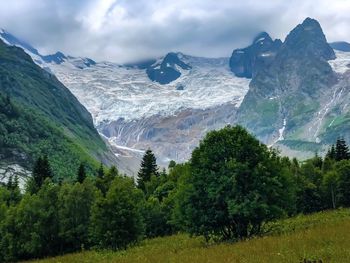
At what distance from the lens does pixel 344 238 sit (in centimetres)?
2281

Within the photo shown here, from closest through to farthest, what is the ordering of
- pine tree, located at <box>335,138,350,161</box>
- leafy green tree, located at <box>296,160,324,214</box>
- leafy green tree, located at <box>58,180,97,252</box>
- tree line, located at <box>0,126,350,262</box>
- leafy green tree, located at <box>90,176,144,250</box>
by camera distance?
tree line, located at <box>0,126,350,262</box>
leafy green tree, located at <box>90,176,144,250</box>
leafy green tree, located at <box>58,180,97,252</box>
leafy green tree, located at <box>296,160,324,214</box>
pine tree, located at <box>335,138,350,161</box>

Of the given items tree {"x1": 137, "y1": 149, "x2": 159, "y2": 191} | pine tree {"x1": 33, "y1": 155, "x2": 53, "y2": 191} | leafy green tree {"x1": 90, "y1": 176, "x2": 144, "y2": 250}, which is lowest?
leafy green tree {"x1": 90, "y1": 176, "x2": 144, "y2": 250}

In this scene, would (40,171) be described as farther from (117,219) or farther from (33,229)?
(117,219)

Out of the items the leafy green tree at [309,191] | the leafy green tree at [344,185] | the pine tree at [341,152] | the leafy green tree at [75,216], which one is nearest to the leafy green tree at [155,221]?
the leafy green tree at [75,216]

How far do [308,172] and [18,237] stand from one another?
199 ft

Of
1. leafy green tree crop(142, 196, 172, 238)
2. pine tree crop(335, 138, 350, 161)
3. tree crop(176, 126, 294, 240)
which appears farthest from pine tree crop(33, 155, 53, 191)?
tree crop(176, 126, 294, 240)

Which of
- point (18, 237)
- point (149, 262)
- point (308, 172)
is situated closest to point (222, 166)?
point (149, 262)

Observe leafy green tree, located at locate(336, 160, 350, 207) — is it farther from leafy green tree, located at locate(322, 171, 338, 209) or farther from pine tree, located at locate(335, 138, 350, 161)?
pine tree, located at locate(335, 138, 350, 161)

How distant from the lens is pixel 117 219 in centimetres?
4644

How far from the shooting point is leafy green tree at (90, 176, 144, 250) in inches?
1829

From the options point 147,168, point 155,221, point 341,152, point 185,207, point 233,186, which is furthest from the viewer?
point 147,168

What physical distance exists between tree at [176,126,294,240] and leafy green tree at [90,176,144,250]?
9.71 metres

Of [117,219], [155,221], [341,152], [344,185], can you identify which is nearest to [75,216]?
[155,221]

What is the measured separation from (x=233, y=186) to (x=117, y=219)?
15.7 metres
